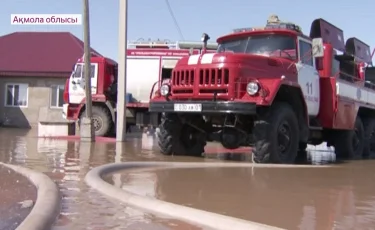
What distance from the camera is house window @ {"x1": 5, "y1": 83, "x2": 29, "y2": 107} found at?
92.5 ft

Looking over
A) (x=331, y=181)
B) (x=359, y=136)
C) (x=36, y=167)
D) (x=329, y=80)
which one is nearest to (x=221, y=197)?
(x=331, y=181)

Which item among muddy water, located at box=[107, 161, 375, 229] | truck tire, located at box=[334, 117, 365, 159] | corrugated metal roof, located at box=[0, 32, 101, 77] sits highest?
corrugated metal roof, located at box=[0, 32, 101, 77]

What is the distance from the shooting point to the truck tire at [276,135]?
880 centimetres

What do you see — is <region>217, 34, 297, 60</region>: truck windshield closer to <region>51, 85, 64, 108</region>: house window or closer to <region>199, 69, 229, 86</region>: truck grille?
<region>199, 69, 229, 86</region>: truck grille

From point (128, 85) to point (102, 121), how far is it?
4.98ft

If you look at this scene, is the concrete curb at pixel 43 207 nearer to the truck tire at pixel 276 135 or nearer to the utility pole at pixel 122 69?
the truck tire at pixel 276 135

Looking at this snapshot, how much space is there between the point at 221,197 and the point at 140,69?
1214 centimetres

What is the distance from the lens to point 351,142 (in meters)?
12.3

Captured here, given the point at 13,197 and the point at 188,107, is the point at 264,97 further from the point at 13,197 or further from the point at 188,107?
the point at 13,197

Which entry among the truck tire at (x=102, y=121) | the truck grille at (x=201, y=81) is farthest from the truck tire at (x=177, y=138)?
the truck tire at (x=102, y=121)

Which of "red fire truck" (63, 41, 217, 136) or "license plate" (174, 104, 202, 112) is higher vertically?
"red fire truck" (63, 41, 217, 136)

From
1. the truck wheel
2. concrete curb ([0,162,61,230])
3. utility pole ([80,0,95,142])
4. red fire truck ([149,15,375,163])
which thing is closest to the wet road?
concrete curb ([0,162,61,230])

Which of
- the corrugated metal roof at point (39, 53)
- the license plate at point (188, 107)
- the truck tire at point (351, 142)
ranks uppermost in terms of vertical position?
the corrugated metal roof at point (39, 53)

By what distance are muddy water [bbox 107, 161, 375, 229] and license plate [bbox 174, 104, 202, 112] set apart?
4.62ft
